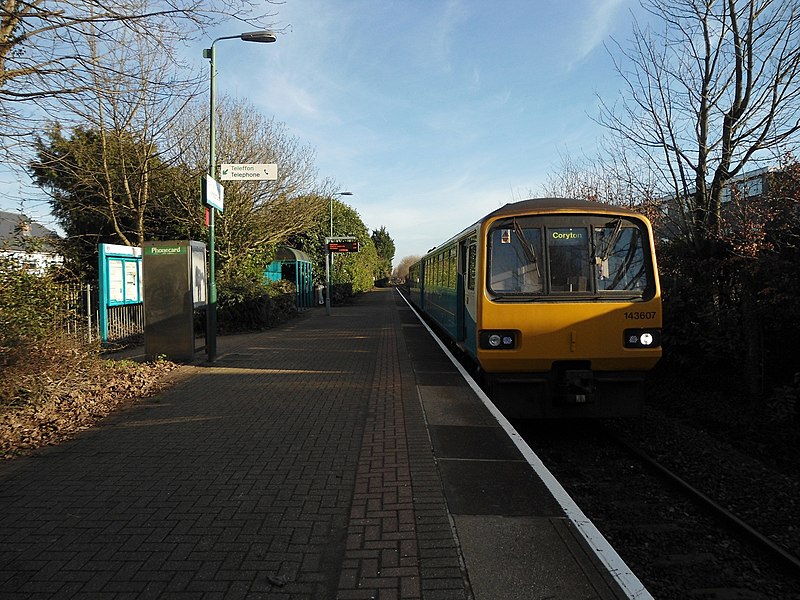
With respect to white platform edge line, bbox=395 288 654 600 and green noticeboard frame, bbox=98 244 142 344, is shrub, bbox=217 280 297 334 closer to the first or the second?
green noticeboard frame, bbox=98 244 142 344

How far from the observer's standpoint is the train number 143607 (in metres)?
6.48

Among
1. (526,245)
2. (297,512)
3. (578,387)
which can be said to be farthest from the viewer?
(526,245)

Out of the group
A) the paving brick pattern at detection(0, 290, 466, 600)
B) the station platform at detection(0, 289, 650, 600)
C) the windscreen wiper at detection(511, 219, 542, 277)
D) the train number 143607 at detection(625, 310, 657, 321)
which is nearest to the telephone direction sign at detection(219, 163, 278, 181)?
the paving brick pattern at detection(0, 290, 466, 600)

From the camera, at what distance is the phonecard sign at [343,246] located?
26.2m

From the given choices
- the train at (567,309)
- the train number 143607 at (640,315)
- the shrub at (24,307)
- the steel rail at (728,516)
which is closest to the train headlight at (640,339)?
the train at (567,309)

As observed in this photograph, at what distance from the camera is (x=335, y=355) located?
39.8 feet

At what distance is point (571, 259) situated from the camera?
6.75 metres

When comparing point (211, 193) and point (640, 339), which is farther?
point (211, 193)

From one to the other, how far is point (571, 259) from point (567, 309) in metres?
0.69

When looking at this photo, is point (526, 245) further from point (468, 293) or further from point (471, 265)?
point (468, 293)

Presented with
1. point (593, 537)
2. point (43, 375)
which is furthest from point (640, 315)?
point (43, 375)

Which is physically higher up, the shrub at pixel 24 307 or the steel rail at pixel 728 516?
the shrub at pixel 24 307

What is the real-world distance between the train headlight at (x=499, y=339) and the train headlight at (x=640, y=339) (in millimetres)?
1311

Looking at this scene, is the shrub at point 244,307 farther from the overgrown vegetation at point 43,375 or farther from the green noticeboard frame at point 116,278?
the overgrown vegetation at point 43,375
